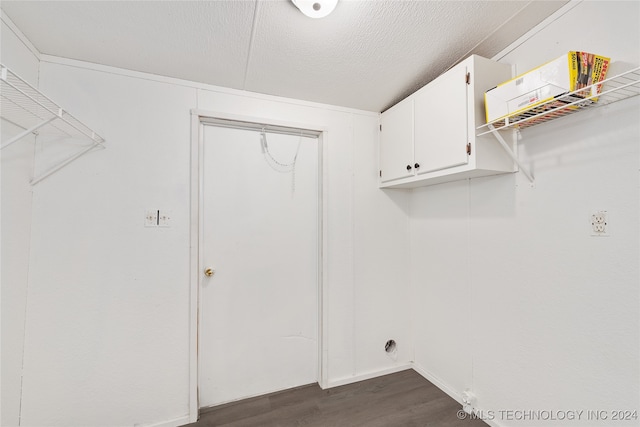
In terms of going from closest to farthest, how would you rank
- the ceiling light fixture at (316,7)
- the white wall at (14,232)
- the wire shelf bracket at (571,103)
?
the wire shelf bracket at (571,103), the ceiling light fixture at (316,7), the white wall at (14,232)

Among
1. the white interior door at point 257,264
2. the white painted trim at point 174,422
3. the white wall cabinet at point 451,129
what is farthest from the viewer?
the white interior door at point 257,264

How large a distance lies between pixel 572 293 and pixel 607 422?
539 mm

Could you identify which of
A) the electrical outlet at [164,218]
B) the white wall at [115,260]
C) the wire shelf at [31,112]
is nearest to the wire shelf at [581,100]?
the white wall at [115,260]

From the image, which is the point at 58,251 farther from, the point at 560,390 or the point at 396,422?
the point at 560,390

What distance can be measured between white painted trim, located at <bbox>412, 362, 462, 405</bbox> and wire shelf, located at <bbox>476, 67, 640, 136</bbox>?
6.03ft

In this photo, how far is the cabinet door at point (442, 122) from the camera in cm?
151

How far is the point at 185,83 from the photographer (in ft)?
5.94

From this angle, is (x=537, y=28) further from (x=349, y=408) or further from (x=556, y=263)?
(x=349, y=408)

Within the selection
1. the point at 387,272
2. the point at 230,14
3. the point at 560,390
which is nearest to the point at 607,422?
the point at 560,390

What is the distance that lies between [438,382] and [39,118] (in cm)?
317

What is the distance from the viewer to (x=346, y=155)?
223cm

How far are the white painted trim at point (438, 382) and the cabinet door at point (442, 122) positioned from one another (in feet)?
5.39

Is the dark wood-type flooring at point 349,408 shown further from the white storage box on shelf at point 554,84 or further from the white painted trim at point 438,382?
the white storage box on shelf at point 554,84

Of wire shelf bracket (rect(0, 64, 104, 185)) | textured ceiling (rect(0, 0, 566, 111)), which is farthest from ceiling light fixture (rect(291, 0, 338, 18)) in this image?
wire shelf bracket (rect(0, 64, 104, 185))
